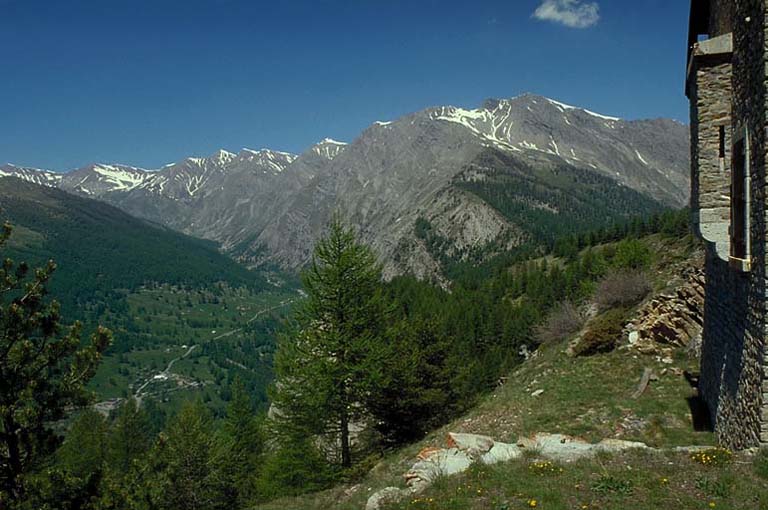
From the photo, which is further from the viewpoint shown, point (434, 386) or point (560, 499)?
point (434, 386)

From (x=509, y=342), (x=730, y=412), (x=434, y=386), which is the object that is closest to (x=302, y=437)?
(x=434, y=386)

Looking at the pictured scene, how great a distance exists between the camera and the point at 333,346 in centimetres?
2017

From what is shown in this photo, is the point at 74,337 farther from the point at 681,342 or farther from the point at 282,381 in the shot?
the point at 681,342

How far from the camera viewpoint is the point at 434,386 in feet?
87.3

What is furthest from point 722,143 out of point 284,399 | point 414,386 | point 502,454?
point 284,399

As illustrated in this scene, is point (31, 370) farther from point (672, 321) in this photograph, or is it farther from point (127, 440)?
point (127, 440)

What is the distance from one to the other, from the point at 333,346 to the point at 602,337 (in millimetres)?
15605

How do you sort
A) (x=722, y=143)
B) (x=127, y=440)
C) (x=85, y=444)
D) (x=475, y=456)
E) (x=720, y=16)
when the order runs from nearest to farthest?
1. (x=475, y=456)
2. (x=722, y=143)
3. (x=720, y=16)
4. (x=85, y=444)
5. (x=127, y=440)

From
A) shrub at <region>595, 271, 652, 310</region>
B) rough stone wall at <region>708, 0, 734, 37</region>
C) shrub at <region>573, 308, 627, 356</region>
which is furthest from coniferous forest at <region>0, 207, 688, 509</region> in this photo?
rough stone wall at <region>708, 0, 734, 37</region>

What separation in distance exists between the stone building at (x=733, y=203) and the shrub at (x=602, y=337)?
31.8 feet

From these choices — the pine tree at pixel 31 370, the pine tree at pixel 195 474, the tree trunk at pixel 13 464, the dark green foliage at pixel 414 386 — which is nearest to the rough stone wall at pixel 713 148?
the dark green foliage at pixel 414 386

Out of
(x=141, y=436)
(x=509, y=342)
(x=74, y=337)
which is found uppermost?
(x=74, y=337)

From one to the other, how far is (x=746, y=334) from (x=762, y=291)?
1739 millimetres

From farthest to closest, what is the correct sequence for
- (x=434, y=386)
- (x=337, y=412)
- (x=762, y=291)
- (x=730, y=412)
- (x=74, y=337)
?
(x=434, y=386), (x=337, y=412), (x=74, y=337), (x=730, y=412), (x=762, y=291)
